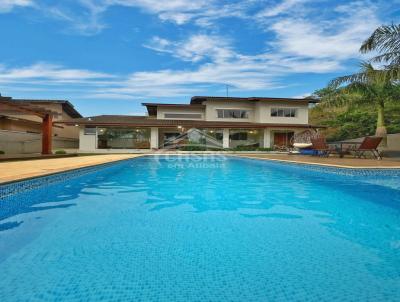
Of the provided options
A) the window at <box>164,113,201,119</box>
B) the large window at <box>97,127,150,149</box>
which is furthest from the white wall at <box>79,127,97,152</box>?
the window at <box>164,113,201,119</box>

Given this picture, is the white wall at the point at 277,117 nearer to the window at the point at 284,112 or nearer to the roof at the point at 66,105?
the window at the point at 284,112

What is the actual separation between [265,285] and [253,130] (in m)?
27.5

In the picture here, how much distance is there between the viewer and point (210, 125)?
1038 inches

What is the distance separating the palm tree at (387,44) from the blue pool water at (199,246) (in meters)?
9.38

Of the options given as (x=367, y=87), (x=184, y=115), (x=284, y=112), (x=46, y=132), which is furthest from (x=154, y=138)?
(x=367, y=87)

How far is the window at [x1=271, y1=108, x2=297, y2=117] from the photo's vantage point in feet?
96.3

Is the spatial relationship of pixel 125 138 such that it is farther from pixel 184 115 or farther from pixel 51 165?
pixel 51 165

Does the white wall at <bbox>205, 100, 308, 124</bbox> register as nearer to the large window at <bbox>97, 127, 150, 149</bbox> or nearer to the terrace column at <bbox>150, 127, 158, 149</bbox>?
the terrace column at <bbox>150, 127, 158, 149</bbox>

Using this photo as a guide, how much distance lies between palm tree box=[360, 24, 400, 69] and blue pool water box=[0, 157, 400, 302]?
9.38m

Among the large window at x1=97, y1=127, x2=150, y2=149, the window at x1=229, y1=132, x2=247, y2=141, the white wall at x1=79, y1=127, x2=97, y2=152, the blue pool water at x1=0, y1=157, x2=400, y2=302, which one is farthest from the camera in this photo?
the window at x1=229, y1=132, x2=247, y2=141

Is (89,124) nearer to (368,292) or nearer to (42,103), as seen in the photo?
(42,103)

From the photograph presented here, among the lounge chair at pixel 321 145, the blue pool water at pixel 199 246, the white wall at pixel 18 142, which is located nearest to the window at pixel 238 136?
the lounge chair at pixel 321 145

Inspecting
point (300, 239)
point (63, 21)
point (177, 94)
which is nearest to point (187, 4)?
point (63, 21)

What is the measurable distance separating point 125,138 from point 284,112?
51.2 ft
